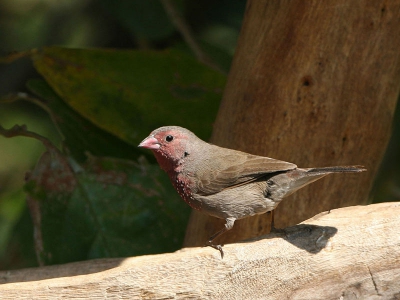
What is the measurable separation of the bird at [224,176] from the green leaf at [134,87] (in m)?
0.72

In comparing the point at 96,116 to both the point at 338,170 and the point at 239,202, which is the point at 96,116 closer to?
the point at 239,202

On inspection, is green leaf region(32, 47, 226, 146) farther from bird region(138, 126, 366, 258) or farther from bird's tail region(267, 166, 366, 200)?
bird's tail region(267, 166, 366, 200)

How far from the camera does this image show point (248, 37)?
12.6 ft

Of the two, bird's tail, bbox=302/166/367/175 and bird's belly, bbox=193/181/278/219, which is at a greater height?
bird's tail, bbox=302/166/367/175

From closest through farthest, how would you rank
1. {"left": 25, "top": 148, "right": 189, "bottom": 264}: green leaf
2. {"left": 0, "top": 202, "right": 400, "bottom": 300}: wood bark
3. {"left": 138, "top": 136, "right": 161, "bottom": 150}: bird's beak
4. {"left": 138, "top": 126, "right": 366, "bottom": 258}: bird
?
{"left": 0, "top": 202, "right": 400, "bottom": 300}: wood bark → {"left": 138, "top": 126, "right": 366, "bottom": 258}: bird → {"left": 138, "top": 136, "right": 161, "bottom": 150}: bird's beak → {"left": 25, "top": 148, "right": 189, "bottom": 264}: green leaf

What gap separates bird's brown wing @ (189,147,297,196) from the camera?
345 cm

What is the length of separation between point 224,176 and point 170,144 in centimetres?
43

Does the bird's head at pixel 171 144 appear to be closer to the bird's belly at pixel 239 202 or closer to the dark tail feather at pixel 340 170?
the bird's belly at pixel 239 202

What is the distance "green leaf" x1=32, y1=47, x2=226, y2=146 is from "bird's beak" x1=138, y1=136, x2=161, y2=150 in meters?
0.72

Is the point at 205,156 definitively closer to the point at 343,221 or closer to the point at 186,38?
the point at 343,221

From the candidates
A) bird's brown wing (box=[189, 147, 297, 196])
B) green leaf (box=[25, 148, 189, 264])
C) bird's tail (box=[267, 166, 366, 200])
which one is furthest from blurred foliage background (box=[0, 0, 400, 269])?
bird's tail (box=[267, 166, 366, 200])

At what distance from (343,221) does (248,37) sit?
1.35 metres

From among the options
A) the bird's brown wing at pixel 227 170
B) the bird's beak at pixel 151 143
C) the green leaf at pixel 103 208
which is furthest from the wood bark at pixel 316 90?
the green leaf at pixel 103 208

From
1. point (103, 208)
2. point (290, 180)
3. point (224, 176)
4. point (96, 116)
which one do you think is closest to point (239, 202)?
point (224, 176)
